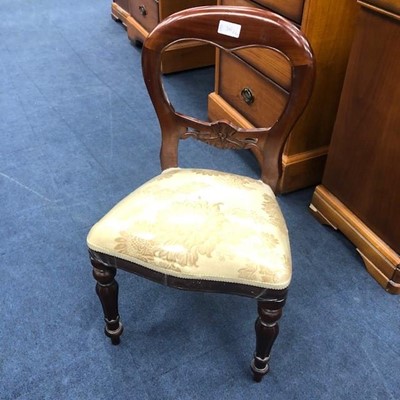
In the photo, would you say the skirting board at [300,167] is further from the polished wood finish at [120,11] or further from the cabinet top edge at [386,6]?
the polished wood finish at [120,11]

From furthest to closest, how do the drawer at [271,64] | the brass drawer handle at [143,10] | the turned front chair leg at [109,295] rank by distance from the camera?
the brass drawer handle at [143,10], the drawer at [271,64], the turned front chair leg at [109,295]

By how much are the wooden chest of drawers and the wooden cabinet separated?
63 cm

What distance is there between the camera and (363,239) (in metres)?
1.38

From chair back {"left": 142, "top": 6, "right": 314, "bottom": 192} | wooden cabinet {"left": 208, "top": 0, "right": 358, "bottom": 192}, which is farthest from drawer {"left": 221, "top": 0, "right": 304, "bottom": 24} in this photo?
chair back {"left": 142, "top": 6, "right": 314, "bottom": 192}

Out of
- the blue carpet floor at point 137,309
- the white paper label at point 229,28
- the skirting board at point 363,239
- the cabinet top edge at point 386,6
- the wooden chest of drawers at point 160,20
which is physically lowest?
the blue carpet floor at point 137,309

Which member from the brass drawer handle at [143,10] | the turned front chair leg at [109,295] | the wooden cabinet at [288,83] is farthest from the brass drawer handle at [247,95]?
the brass drawer handle at [143,10]

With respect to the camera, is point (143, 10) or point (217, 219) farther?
point (143, 10)

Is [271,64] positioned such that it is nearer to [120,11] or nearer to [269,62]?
[269,62]

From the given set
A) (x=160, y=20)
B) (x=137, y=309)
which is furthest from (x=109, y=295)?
(x=160, y=20)

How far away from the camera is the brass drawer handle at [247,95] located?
168cm

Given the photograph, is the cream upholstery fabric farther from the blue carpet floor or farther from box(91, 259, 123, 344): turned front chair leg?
the blue carpet floor

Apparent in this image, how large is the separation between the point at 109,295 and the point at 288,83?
88 cm

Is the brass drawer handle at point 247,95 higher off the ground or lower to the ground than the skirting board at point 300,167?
higher

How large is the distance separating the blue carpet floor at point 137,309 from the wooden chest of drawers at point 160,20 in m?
0.55
